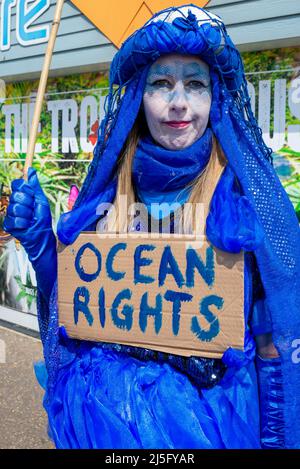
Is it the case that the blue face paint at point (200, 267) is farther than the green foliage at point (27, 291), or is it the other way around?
the green foliage at point (27, 291)

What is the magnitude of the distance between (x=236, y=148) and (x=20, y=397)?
291 cm

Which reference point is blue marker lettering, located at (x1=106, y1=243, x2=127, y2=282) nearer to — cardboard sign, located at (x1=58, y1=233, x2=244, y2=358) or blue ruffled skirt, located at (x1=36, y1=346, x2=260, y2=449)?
cardboard sign, located at (x1=58, y1=233, x2=244, y2=358)

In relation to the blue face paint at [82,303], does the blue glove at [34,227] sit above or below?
above

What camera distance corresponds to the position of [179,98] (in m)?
1.54

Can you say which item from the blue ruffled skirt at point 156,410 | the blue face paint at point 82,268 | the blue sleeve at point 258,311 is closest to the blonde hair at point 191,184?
the blue face paint at point 82,268

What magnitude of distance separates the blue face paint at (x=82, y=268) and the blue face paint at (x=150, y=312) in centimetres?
18

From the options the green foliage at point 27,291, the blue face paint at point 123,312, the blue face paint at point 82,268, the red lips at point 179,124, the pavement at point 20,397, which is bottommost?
the pavement at point 20,397

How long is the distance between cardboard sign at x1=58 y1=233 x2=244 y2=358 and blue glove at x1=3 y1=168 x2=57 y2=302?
0.38 ft

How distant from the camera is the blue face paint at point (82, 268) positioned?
162 centimetres

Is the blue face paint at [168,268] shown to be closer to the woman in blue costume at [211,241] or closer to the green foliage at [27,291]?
the woman in blue costume at [211,241]

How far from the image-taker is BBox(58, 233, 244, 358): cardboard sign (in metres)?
1.44

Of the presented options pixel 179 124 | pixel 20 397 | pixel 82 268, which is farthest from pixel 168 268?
pixel 20 397
